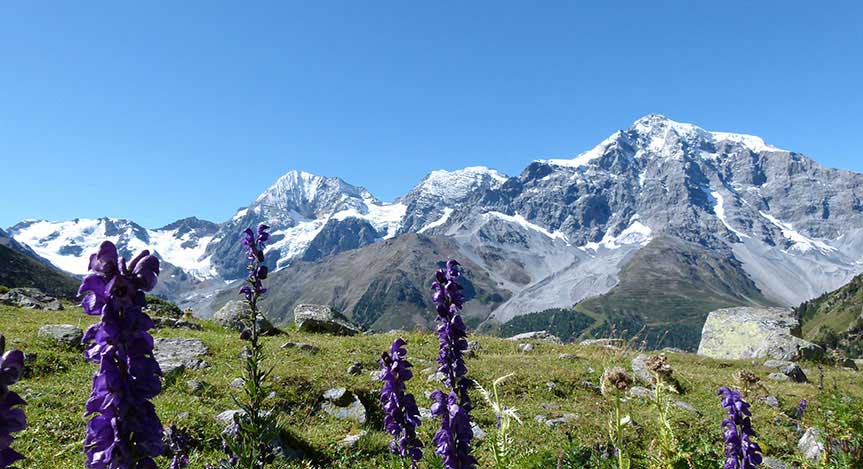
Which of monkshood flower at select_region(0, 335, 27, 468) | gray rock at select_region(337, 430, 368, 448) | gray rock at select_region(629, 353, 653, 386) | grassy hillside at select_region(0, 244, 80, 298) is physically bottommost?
gray rock at select_region(337, 430, 368, 448)

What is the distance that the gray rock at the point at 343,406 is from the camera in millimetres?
12062

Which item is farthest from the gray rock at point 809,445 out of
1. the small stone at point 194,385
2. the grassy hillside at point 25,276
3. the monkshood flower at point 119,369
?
the grassy hillside at point 25,276

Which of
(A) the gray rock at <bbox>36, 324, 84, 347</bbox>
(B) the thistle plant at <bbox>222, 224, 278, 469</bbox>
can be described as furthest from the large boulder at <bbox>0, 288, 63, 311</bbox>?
(B) the thistle plant at <bbox>222, 224, 278, 469</bbox>

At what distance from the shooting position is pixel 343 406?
12.7 meters

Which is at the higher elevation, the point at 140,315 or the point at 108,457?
the point at 140,315

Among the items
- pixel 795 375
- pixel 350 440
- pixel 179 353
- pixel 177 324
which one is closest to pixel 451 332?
pixel 350 440

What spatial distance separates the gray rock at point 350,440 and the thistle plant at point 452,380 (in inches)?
174

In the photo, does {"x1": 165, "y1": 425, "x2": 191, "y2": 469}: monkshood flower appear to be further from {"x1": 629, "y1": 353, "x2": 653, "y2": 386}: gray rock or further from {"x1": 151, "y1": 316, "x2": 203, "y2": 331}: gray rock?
{"x1": 151, "y1": 316, "x2": 203, "y2": 331}: gray rock

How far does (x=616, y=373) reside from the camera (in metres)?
4.39

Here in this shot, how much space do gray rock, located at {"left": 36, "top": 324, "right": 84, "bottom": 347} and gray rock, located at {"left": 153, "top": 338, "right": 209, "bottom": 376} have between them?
7.53 feet

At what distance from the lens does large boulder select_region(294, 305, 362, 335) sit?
2608 centimetres

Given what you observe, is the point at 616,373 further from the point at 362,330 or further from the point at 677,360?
the point at 362,330

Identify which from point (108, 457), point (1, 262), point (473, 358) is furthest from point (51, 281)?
point (108, 457)

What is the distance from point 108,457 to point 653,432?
11680 millimetres
